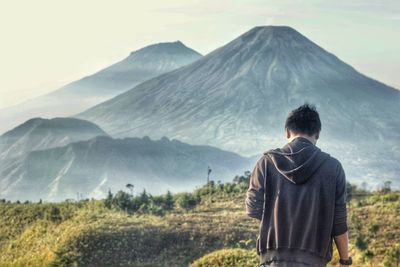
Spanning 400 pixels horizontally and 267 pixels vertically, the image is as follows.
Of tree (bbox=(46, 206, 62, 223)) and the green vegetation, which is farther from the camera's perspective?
tree (bbox=(46, 206, 62, 223))

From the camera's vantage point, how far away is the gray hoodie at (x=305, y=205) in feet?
17.9

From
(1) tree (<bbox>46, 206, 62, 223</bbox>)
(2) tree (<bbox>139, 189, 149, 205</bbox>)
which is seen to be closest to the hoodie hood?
(1) tree (<bbox>46, 206, 62, 223</bbox>)

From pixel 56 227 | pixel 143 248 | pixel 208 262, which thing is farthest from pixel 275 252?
pixel 56 227

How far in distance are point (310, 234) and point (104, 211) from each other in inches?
841

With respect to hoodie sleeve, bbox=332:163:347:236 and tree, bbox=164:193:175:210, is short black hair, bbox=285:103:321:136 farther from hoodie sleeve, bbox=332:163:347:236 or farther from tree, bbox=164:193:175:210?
tree, bbox=164:193:175:210

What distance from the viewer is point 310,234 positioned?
546 cm

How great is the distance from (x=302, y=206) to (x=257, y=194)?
303 mm

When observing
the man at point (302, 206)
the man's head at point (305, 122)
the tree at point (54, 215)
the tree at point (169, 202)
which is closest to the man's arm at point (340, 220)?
the man at point (302, 206)

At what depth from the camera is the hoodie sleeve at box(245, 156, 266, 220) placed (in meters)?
5.54

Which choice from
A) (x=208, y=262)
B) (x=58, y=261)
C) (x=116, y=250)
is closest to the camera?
(x=208, y=262)

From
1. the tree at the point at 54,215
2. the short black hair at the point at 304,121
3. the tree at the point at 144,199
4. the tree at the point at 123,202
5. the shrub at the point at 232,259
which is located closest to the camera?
the short black hair at the point at 304,121

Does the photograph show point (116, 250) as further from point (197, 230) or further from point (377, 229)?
point (377, 229)

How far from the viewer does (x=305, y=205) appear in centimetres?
546

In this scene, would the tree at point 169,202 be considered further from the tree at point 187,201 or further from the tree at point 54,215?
the tree at point 54,215
